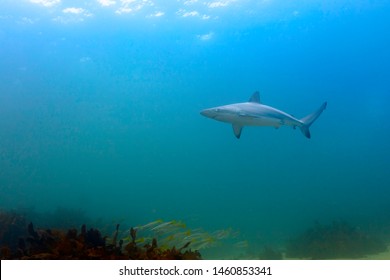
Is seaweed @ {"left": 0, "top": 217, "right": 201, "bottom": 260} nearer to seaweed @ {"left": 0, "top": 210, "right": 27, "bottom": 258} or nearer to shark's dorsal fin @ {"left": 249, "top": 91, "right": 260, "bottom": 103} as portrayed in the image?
seaweed @ {"left": 0, "top": 210, "right": 27, "bottom": 258}

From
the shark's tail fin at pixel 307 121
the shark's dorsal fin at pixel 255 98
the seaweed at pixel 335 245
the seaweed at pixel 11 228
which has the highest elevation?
the shark's dorsal fin at pixel 255 98

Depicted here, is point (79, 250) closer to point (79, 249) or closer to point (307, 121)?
point (79, 249)

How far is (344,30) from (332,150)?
47364mm

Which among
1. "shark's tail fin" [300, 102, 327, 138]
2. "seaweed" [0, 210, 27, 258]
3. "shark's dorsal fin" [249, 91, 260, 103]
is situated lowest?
"seaweed" [0, 210, 27, 258]

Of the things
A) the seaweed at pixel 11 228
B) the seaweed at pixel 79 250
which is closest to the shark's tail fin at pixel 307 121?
the seaweed at pixel 79 250

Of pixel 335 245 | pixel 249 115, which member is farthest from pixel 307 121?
pixel 335 245

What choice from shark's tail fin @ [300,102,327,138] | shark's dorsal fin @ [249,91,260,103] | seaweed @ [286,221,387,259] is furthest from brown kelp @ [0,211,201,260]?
seaweed @ [286,221,387,259]

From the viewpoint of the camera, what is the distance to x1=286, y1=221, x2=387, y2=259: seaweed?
10.9 m

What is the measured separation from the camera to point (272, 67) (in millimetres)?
77188

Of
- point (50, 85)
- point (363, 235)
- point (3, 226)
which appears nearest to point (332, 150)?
point (50, 85)

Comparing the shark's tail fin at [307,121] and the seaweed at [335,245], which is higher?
the shark's tail fin at [307,121]

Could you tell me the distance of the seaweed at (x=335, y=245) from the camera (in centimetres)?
1094

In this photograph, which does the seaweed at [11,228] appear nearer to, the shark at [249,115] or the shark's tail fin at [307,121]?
the shark at [249,115]
